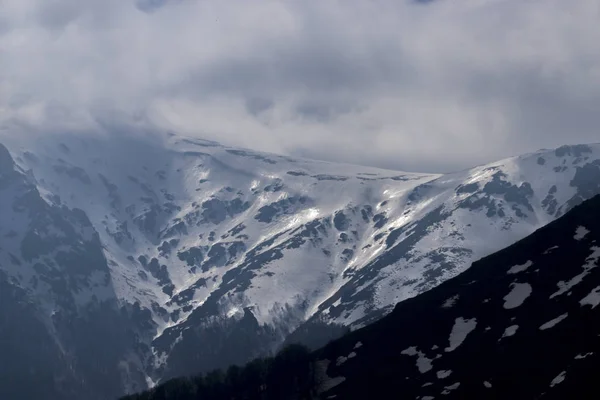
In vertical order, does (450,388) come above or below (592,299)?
below

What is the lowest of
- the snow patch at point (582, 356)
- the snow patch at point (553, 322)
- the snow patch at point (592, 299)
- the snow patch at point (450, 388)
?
the snow patch at point (450, 388)

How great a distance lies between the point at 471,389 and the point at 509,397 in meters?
13.4

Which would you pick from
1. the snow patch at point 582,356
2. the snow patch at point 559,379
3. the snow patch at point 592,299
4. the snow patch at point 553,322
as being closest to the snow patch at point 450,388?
the snow patch at point 553,322

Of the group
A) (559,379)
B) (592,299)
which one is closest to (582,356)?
(559,379)

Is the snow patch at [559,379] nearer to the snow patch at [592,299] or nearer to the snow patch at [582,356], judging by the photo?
the snow patch at [582,356]

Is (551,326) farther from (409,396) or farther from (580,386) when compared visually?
(580,386)

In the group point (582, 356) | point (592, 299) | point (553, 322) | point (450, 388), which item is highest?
point (592, 299)

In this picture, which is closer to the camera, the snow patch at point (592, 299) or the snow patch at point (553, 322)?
the snow patch at point (592, 299)

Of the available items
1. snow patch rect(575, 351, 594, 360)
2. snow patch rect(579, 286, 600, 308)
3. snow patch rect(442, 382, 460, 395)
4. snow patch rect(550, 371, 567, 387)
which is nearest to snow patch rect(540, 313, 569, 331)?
snow patch rect(579, 286, 600, 308)

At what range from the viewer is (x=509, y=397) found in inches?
6752

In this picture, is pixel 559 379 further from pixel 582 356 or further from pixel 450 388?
pixel 450 388

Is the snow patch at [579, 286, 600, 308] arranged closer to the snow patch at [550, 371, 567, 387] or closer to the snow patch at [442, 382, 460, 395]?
the snow patch at [550, 371, 567, 387]

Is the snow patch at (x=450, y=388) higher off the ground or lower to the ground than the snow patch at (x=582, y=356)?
lower

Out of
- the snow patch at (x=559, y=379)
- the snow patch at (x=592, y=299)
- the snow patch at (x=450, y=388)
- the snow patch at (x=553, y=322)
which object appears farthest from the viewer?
the snow patch at (x=553, y=322)
